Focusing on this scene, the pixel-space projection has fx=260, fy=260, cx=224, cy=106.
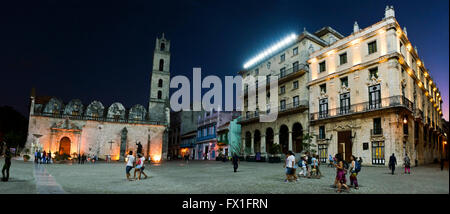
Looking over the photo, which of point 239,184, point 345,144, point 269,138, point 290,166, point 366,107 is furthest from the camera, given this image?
point 269,138

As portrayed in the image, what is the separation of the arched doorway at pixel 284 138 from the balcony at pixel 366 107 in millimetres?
5682

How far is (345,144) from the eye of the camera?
27594 millimetres

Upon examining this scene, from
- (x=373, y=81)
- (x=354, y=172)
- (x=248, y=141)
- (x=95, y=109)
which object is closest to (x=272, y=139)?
(x=248, y=141)

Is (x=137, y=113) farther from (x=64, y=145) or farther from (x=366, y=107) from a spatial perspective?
(x=366, y=107)

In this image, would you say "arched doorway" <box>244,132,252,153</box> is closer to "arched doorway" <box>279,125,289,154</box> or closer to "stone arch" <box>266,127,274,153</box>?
"stone arch" <box>266,127,274,153</box>

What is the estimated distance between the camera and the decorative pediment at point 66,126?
39.4 metres

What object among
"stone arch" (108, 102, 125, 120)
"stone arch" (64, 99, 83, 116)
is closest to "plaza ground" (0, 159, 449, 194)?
"stone arch" (64, 99, 83, 116)

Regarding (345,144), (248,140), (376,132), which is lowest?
(248,140)

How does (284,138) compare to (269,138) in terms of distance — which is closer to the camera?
(284,138)

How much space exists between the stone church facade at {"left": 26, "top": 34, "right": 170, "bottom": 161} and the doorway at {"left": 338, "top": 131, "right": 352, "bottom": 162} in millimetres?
29429

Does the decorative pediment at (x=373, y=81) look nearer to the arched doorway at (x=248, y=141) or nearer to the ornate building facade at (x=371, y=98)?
the ornate building facade at (x=371, y=98)

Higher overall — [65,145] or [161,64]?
[161,64]

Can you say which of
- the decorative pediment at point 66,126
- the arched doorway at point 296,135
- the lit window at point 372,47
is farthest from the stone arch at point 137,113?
the lit window at point 372,47

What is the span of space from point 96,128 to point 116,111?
14.7ft
